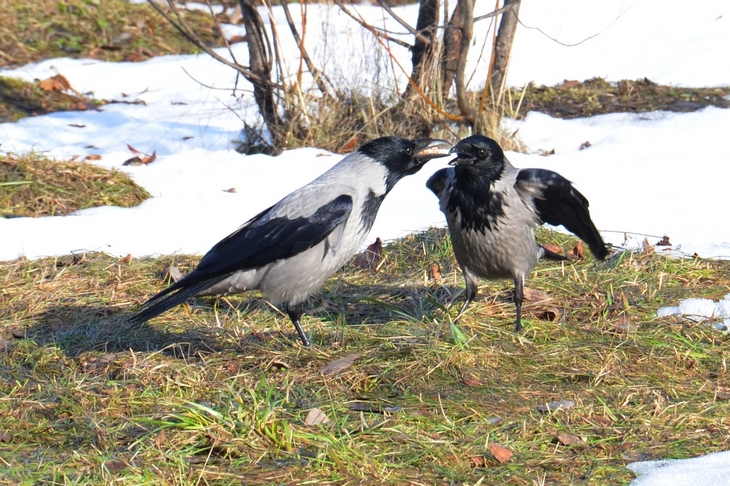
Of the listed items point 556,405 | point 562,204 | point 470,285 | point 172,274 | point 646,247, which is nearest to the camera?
point 556,405

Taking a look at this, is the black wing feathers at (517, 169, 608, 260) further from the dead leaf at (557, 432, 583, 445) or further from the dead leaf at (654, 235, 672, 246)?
the dead leaf at (557, 432, 583, 445)

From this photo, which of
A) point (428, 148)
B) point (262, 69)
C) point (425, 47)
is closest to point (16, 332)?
point (428, 148)

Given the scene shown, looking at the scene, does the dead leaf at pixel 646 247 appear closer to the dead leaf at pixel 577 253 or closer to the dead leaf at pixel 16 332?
the dead leaf at pixel 577 253

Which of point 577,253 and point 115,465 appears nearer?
point 115,465

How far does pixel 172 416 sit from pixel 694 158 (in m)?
5.90

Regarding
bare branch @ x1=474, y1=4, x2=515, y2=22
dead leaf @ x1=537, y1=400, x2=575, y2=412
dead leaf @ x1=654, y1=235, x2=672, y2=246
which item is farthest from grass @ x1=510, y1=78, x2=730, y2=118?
dead leaf @ x1=537, y1=400, x2=575, y2=412

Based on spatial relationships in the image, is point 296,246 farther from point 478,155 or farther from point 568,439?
point 568,439

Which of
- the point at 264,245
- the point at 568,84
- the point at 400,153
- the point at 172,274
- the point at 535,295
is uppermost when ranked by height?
the point at 568,84

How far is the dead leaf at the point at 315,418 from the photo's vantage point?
134 inches

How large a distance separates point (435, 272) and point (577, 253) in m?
0.95

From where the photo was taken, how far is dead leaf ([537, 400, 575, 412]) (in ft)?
11.9

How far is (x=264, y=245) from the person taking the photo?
175 inches

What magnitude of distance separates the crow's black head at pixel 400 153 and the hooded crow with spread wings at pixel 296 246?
0.04 meters

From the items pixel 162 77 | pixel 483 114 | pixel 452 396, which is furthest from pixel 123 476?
pixel 162 77
